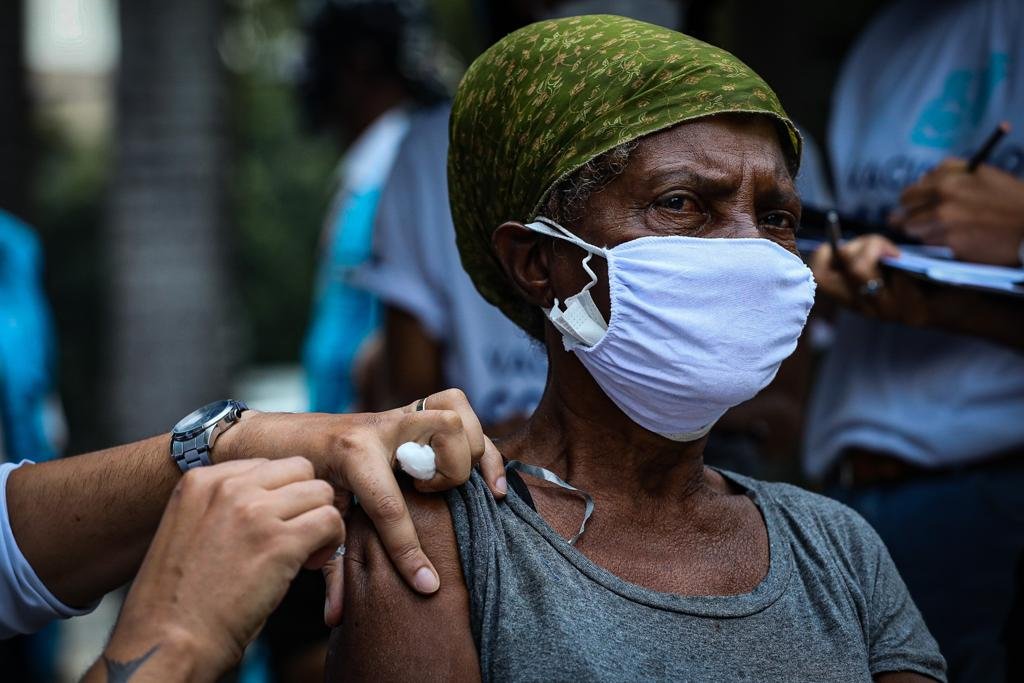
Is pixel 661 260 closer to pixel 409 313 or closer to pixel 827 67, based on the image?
pixel 409 313

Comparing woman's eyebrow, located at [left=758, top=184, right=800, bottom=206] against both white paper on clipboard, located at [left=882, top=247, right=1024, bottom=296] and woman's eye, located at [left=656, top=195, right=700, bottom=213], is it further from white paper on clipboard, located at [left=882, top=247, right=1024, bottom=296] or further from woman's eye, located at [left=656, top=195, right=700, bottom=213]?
white paper on clipboard, located at [left=882, top=247, right=1024, bottom=296]

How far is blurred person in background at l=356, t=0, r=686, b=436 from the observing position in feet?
12.4

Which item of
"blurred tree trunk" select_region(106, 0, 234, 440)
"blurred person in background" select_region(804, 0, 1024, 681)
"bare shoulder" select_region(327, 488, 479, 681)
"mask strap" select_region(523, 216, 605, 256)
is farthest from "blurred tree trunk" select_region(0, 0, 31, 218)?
"bare shoulder" select_region(327, 488, 479, 681)

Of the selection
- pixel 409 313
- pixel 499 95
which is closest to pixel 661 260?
pixel 499 95

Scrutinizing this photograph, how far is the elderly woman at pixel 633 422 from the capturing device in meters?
1.90

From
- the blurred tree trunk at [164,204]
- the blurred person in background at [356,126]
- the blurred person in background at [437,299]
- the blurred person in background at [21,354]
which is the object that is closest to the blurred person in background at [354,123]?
the blurred person in background at [356,126]

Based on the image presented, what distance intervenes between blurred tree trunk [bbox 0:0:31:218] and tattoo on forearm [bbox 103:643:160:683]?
16.4 ft

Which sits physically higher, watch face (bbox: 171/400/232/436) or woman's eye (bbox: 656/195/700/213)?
woman's eye (bbox: 656/195/700/213)

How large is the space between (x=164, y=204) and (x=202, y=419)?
4.54 m

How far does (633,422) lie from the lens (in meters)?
2.18

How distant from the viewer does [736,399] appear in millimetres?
2064

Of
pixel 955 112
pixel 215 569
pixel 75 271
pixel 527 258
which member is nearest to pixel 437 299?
pixel 955 112

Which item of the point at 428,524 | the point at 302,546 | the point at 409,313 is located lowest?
the point at 409,313

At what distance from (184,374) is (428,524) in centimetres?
473
